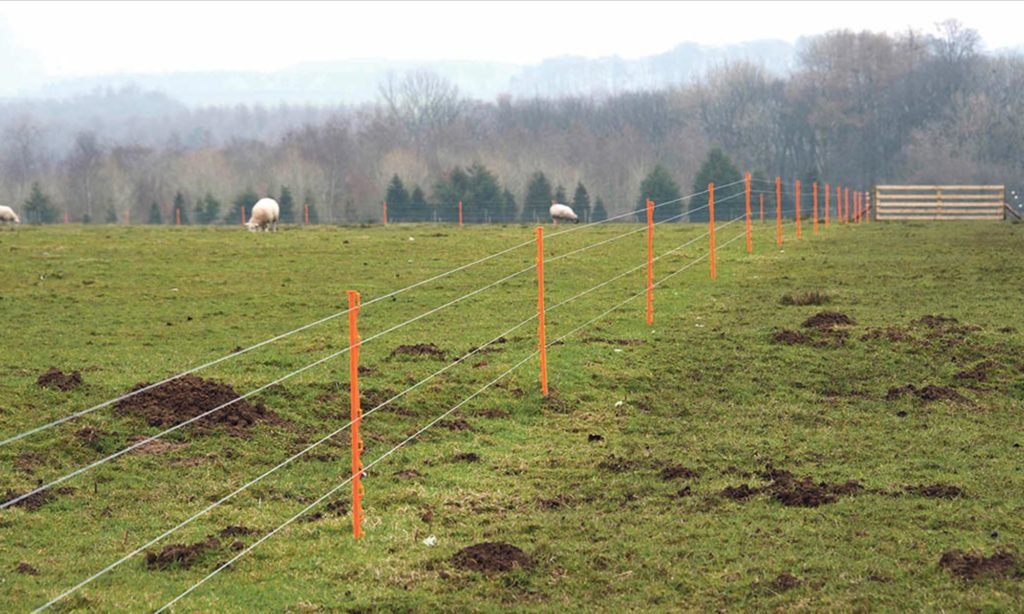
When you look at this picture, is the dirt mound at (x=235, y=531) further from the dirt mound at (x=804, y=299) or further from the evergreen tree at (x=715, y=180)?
the evergreen tree at (x=715, y=180)

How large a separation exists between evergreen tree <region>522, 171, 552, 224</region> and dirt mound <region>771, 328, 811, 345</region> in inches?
2068

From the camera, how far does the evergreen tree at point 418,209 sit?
228ft

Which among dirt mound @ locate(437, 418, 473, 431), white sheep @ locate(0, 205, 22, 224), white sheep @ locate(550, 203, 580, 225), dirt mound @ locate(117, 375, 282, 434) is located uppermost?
dirt mound @ locate(117, 375, 282, 434)

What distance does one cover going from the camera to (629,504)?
9.50 metres

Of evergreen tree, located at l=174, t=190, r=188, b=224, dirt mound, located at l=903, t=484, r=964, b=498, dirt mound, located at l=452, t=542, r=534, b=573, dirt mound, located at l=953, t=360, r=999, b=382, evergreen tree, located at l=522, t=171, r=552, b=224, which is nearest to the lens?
dirt mound, located at l=452, t=542, r=534, b=573

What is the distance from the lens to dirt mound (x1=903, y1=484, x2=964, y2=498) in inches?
372

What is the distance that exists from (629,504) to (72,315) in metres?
12.8

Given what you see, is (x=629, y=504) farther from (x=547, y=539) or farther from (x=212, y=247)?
(x=212, y=247)

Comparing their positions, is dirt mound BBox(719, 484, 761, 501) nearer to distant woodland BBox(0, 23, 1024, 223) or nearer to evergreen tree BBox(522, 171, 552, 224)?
evergreen tree BBox(522, 171, 552, 224)

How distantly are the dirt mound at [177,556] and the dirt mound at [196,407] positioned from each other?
10.7 ft

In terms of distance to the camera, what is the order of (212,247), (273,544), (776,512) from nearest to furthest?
(273,544) < (776,512) < (212,247)

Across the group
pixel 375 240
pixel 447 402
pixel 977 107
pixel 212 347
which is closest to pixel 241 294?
pixel 212 347

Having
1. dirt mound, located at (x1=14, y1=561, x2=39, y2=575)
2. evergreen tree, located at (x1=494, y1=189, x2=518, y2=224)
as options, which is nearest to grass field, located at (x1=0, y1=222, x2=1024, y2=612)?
dirt mound, located at (x1=14, y1=561, x2=39, y2=575)

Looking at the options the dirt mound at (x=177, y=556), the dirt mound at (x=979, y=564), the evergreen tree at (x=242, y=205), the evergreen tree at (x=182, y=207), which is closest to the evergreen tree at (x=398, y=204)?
the evergreen tree at (x=242, y=205)
